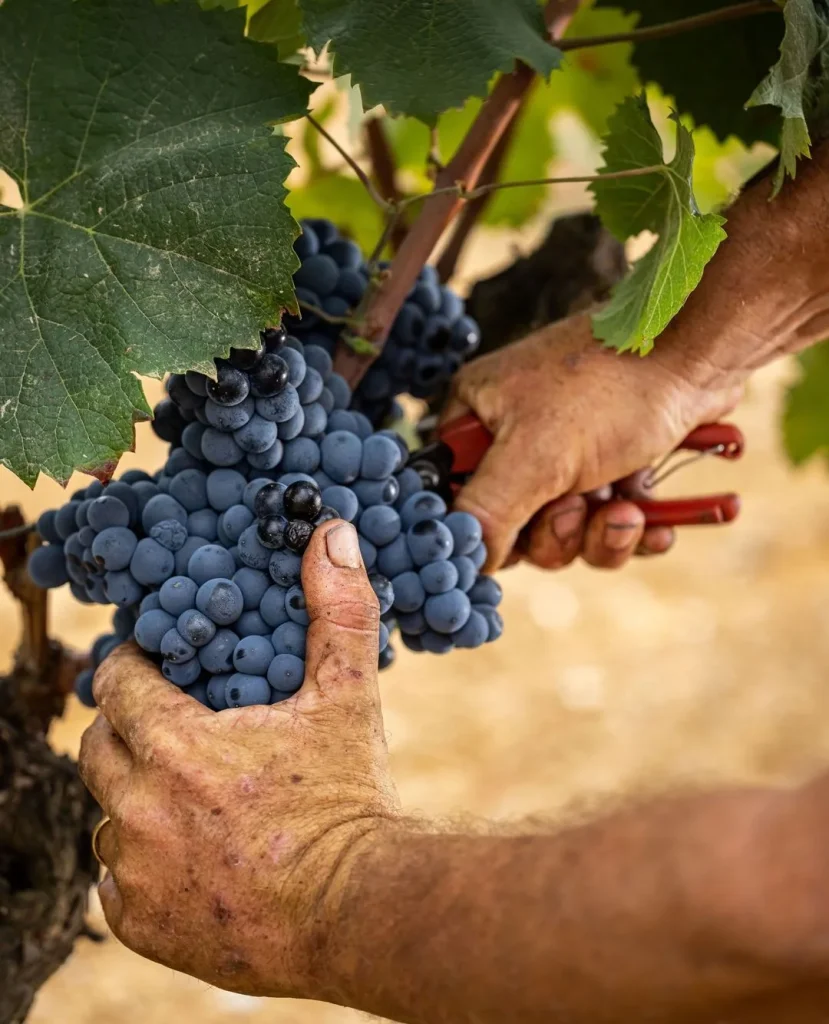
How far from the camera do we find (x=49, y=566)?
87 centimetres

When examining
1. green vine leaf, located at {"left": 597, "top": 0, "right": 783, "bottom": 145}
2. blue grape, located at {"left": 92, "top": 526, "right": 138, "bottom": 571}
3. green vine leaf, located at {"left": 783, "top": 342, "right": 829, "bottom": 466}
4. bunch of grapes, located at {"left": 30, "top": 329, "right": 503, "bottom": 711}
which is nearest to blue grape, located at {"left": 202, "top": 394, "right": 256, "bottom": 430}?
bunch of grapes, located at {"left": 30, "top": 329, "right": 503, "bottom": 711}

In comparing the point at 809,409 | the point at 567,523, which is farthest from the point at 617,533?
the point at 809,409

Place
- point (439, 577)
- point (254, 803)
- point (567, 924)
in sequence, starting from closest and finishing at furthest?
point (567, 924) → point (254, 803) → point (439, 577)

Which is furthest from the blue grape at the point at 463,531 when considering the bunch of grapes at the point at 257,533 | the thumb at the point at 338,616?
A: the thumb at the point at 338,616

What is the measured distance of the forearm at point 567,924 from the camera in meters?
0.48

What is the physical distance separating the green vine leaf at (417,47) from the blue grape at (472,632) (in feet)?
1.20

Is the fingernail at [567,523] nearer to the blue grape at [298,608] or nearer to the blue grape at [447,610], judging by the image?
the blue grape at [447,610]

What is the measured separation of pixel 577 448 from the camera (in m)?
0.93

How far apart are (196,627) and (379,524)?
15 cm

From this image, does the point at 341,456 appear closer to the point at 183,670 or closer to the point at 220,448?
the point at 220,448

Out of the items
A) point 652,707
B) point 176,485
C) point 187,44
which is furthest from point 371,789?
point 652,707

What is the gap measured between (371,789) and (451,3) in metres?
0.55

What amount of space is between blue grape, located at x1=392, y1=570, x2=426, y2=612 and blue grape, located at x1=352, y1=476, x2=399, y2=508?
56 millimetres

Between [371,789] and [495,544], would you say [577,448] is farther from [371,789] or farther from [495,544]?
[371,789]
